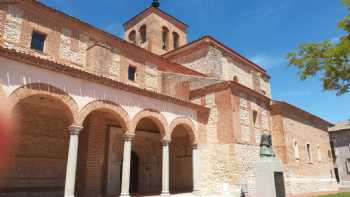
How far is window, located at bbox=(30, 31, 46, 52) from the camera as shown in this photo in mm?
12036

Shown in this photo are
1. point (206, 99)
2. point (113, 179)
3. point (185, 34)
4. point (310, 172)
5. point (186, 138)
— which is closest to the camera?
point (113, 179)

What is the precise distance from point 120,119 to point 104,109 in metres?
0.87

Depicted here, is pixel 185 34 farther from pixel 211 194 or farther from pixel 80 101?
pixel 80 101

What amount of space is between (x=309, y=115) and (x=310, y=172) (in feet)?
15.3

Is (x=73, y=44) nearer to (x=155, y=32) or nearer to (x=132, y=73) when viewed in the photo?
(x=132, y=73)

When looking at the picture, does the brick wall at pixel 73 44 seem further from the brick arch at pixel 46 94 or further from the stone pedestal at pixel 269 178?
the stone pedestal at pixel 269 178

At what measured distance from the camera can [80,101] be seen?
9.58 meters

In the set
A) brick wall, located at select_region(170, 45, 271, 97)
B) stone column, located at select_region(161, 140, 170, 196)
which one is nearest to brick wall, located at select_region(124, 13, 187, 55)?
brick wall, located at select_region(170, 45, 271, 97)

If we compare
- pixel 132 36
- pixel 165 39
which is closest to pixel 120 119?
pixel 165 39

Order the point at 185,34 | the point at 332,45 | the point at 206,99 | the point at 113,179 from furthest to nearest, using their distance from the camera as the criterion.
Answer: the point at 185,34, the point at 206,99, the point at 113,179, the point at 332,45

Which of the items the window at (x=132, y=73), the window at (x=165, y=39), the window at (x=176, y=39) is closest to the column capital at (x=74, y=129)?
the window at (x=132, y=73)

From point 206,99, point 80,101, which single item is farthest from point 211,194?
point 80,101

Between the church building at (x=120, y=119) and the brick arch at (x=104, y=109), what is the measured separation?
0.12 feet

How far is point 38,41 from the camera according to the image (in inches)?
481
